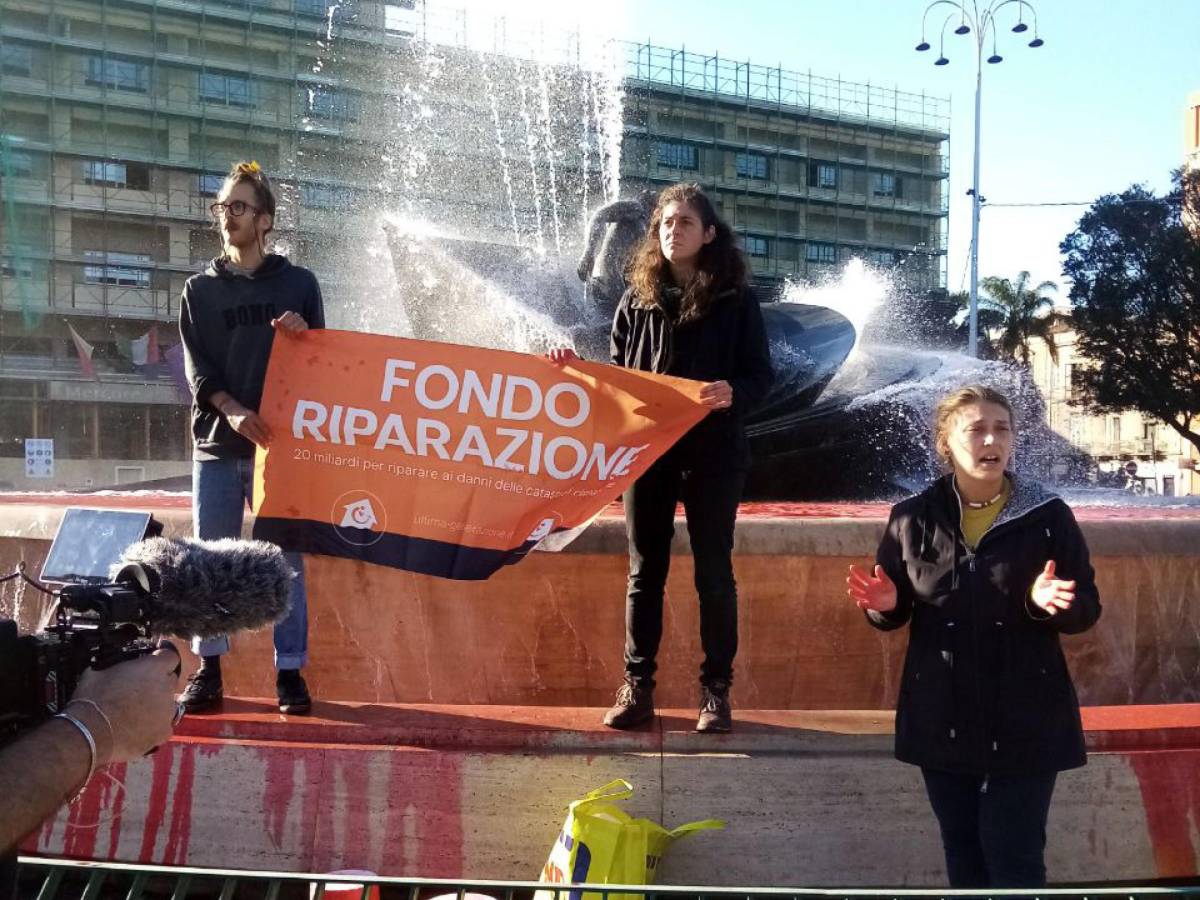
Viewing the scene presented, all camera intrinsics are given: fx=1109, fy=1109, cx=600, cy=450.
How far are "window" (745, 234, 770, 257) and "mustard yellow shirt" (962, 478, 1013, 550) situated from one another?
6580 cm

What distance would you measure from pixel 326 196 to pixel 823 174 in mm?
33369

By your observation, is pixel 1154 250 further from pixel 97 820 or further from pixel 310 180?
pixel 97 820

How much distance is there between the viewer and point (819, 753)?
10.7 feet

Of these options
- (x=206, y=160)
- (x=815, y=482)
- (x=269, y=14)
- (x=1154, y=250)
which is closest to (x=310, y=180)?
(x=206, y=160)

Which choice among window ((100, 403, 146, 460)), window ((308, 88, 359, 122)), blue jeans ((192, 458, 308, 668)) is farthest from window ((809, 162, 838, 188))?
blue jeans ((192, 458, 308, 668))

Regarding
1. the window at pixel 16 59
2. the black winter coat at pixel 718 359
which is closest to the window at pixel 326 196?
the window at pixel 16 59

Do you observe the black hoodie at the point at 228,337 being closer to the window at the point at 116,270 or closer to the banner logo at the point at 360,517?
the banner logo at the point at 360,517

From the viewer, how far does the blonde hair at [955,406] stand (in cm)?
271

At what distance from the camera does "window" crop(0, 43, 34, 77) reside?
1945 inches

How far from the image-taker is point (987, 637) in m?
2.57

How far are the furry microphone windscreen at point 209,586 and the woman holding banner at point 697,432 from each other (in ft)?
6.58

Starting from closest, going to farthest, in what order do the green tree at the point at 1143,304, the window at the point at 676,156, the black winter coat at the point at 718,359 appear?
1. the black winter coat at the point at 718,359
2. the green tree at the point at 1143,304
3. the window at the point at 676,156

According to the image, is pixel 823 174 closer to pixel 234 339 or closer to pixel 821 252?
pixel 821 252

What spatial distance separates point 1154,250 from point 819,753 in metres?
48.3
